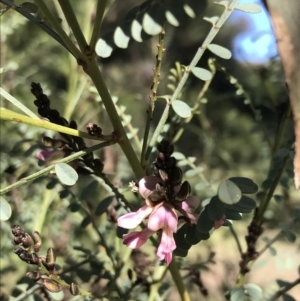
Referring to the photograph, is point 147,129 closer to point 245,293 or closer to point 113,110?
point 113,110

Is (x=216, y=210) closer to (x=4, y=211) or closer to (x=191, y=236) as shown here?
(x=191, y=236)

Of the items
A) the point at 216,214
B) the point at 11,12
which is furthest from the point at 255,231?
the point at 11,12

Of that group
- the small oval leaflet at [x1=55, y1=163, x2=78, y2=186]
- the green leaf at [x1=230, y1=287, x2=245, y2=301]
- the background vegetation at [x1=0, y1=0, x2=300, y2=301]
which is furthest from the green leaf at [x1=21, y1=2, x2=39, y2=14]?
the green leaf at [x1=230, y1=287, x2=245, y2=301]

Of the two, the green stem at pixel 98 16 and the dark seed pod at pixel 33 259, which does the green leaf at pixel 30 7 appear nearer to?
the green stem at pixel 98 16

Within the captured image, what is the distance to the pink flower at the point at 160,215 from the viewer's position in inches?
15.0

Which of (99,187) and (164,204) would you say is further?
(99,187)

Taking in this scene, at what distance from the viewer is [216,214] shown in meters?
0.37

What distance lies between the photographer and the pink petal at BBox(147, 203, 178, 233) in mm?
379

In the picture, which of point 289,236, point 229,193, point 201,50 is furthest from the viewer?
point 289,236

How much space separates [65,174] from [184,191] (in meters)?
0.09

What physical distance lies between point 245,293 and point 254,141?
2.42 metres

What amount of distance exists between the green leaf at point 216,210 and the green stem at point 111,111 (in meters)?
0.08

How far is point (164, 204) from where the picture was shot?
0.39 meters

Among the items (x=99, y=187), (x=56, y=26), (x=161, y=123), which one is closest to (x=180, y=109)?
(x=161, y=123)
